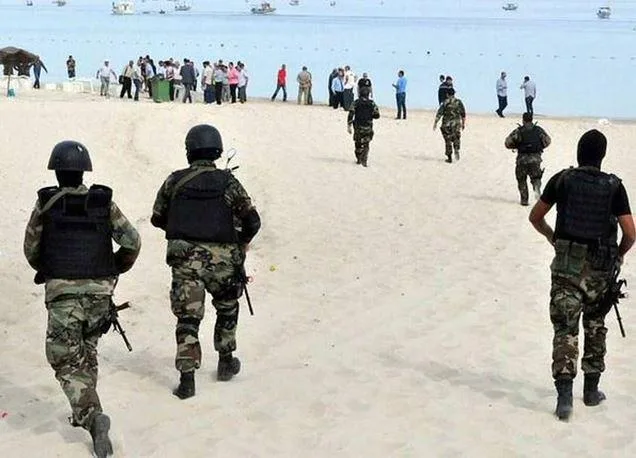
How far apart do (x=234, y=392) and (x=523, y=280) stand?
4484 mm

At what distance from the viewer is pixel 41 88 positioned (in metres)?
34.4

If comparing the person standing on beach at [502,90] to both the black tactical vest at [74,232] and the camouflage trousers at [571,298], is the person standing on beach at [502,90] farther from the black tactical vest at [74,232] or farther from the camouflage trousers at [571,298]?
the black tactical vest at [74,232]

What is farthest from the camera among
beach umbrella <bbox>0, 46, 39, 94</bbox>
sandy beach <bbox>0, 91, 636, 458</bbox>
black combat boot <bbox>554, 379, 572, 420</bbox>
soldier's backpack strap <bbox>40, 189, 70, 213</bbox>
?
beach umbrella <bbox>0, 46, 39, 94</bbox>

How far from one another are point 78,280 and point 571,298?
3.04 metres

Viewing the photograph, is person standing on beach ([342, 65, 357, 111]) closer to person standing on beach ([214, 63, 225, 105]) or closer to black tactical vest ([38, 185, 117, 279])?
person standing on beach ([214, 63, 225, 105])

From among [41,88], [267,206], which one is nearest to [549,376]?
[267,206]

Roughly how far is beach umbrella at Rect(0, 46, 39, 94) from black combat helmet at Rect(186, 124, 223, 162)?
30.6 metres

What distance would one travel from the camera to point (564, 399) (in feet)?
20.1

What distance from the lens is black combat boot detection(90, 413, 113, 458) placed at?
542 centimetres

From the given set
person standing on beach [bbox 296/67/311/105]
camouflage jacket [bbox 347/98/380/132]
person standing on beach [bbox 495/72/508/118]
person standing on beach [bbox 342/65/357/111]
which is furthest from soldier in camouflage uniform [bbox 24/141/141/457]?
person standing on beach [bbox 296/67/311/105]

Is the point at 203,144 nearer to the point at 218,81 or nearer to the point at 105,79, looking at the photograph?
the point at 218,81

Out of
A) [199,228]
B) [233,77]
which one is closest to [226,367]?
[199,228]

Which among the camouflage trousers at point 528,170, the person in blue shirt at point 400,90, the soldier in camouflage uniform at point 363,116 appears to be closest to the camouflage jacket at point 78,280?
the camouflage trousers at point 528,170

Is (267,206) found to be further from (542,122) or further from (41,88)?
(41,88)
